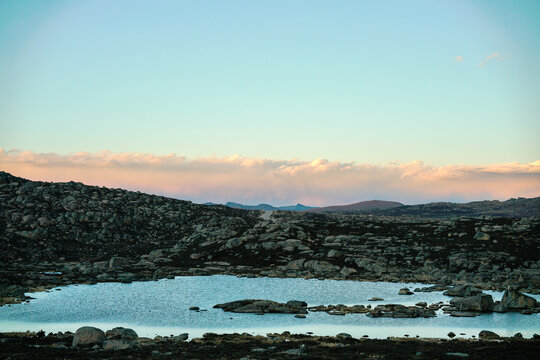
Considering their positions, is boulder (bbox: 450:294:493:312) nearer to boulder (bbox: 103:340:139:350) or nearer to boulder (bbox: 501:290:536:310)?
boulder (bbox: 501:290:536:310)

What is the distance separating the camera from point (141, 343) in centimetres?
3641

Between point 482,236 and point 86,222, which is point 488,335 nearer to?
point 482,236

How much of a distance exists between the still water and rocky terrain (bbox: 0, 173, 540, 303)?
23.0ft

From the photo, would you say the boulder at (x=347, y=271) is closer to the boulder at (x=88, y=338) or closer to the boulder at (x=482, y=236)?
the boulder at (x=482, y=236)

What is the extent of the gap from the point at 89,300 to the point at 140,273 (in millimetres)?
24308

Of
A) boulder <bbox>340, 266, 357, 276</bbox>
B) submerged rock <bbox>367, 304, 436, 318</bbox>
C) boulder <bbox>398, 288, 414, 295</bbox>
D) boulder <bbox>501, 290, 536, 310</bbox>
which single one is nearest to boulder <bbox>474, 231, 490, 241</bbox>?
boulder <bbox>340, 266, 357, 276</bbox>

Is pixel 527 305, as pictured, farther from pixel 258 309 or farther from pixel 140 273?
pixel 140 273

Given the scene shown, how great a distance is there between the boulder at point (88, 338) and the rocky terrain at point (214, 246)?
29.2m

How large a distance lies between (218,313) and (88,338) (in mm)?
19490

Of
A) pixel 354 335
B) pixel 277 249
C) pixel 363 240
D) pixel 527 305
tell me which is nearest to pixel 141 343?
pixel 354 335

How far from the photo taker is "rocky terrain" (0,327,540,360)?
3142cm

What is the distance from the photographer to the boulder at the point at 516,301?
54.5 m

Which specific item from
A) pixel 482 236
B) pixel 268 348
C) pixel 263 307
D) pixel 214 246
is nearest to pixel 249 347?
pixel 268 348

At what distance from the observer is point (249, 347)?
114 ft
